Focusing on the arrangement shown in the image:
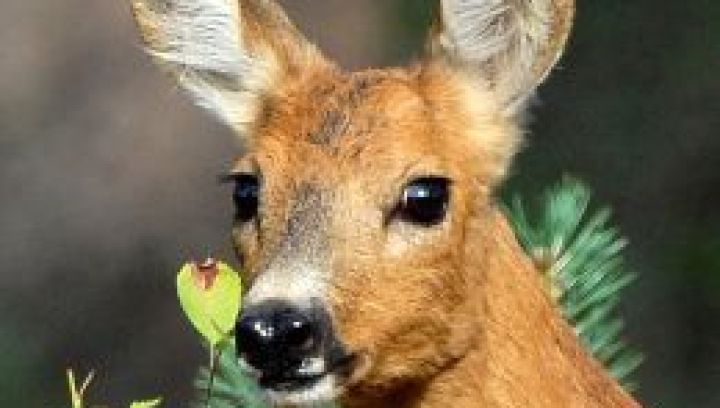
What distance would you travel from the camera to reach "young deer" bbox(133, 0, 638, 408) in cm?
743

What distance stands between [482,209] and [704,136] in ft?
21.3

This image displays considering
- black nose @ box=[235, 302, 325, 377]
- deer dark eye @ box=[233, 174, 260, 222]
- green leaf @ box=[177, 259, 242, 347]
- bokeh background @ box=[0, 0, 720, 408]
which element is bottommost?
bokeh background @ box=[0, 0, 720, 408]

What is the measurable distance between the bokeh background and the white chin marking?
5.59 m

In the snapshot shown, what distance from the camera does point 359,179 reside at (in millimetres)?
7605

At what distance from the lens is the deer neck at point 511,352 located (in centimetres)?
769

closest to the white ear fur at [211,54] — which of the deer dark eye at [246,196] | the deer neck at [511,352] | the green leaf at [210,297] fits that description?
the deer dark eye at [246,196]

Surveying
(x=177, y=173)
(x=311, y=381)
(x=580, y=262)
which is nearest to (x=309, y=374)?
(x=311, y=381)

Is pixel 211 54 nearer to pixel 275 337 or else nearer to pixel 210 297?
pixel 275 337

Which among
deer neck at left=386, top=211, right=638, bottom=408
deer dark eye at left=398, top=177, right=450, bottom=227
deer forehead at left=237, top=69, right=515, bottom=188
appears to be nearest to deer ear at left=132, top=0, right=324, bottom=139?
deer forehead at left=237, top=69, right=515, bottom=188

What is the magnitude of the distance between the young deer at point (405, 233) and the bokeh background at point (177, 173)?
16.2ft

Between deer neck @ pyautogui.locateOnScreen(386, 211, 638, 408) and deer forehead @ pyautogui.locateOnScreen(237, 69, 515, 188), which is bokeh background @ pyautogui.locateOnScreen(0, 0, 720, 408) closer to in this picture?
deer forehead @ pyautogui.locateOnScreen(237, 69, 515, 188)

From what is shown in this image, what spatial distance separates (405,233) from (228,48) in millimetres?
893

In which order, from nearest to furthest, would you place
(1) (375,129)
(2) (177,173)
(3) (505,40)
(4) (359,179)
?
(4) (359,179)
(1) (375,129)
(3) (505,40)
(2) (177,173)

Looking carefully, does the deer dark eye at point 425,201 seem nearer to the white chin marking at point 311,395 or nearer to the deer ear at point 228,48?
the white chin marking at point 311,395
